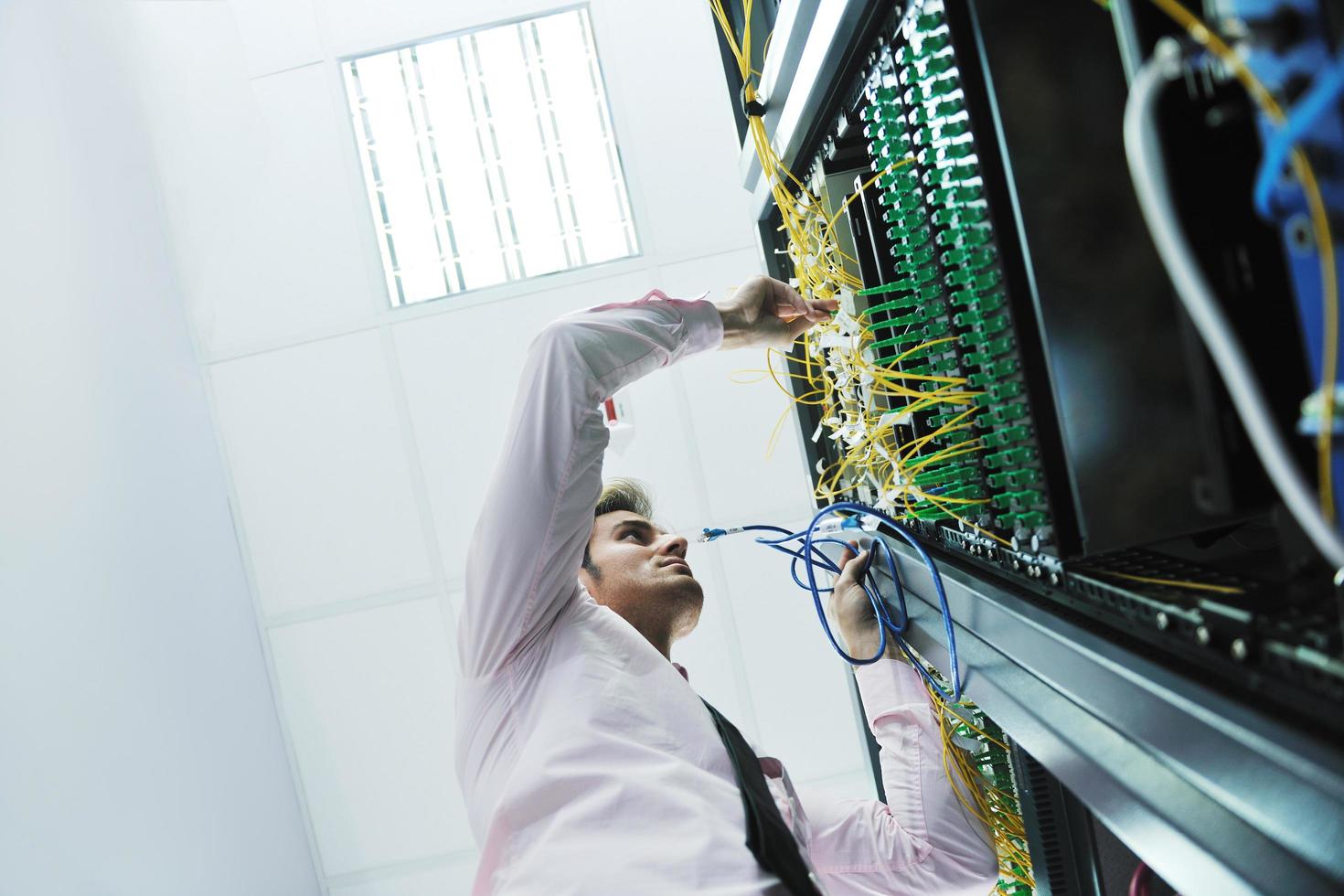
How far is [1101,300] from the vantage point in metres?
0.60

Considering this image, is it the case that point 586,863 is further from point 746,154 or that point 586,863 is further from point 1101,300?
point 746,154

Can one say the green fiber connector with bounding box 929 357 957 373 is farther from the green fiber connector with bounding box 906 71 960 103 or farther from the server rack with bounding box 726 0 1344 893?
the green fiber connector with bounding box 906 71 960 103

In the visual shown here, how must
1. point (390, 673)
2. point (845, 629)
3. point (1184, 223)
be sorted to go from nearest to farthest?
point (1184, 223) < point (845, 629) < point (390, 673)

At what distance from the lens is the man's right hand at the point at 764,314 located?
1.28m

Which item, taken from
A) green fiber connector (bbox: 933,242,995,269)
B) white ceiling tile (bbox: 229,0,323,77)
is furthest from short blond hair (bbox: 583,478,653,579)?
white ceiling tile (bbox: 229,0,323,77)

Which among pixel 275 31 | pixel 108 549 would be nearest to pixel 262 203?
pixel 275 31

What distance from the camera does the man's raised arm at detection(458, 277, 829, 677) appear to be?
3.99 feet

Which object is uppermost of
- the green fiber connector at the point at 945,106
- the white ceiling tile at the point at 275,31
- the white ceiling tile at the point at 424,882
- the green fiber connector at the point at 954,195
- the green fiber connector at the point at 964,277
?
the white ceiling tile at the point at 275,31

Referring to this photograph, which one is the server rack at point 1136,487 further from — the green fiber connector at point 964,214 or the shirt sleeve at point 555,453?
the shirt sleeve at point 555,453

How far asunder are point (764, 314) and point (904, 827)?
0.85 meters

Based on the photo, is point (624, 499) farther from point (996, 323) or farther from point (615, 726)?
point (996, 323)

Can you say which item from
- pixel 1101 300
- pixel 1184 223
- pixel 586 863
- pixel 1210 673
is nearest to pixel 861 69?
pixel 1101 300

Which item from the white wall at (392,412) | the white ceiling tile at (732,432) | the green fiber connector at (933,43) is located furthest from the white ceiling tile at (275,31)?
the green fiber connector at (933,43)

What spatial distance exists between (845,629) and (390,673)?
1744mm
